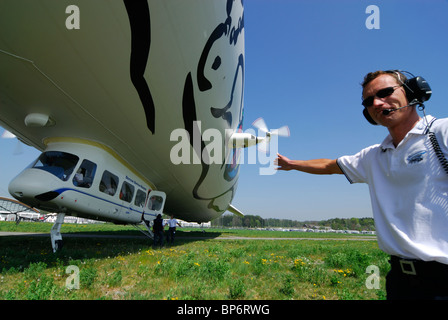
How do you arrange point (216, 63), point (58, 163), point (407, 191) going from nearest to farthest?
1. point (407, 191)
2. point (58, 163)
3. point (216, 63)

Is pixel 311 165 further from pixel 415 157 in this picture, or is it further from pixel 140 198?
pixel 140 198

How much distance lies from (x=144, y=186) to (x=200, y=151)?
335cm

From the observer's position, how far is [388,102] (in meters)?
1.84

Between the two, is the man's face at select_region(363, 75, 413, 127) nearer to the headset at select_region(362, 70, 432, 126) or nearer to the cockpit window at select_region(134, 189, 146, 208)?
the headset at select_region(362, 70, 432, 126)

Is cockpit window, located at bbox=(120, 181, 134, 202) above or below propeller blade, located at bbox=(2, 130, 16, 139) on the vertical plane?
below

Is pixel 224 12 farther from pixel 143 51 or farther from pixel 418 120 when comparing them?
pixel 418 120

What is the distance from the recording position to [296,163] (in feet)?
8.70

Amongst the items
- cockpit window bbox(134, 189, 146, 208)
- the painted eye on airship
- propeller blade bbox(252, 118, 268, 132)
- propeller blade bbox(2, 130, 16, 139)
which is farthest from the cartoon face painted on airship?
propeller blade bbox(2, 130, 16, 139)

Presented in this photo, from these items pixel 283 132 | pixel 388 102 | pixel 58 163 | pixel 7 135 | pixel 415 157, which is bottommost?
pixel 415 157

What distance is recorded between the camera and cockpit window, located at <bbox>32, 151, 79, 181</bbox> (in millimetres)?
6946

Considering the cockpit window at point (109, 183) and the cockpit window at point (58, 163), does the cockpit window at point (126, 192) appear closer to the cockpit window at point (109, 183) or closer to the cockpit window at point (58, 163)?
the cockpit window at point (109, 183)

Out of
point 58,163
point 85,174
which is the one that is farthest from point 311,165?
point 58,163

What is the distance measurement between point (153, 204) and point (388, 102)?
38.8ft

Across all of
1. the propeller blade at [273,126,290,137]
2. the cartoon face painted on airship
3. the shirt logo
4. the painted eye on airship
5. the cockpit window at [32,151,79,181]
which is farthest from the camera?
the propeller blade at [273,126,290,137]
